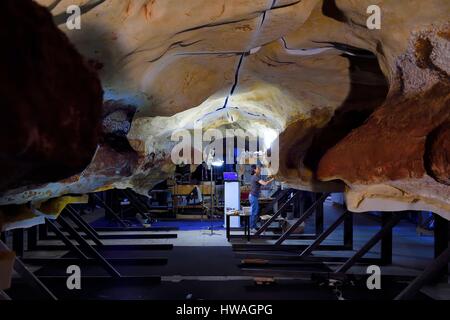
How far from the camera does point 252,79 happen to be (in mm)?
4438

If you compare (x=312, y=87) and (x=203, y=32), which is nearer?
(x=203, y=32)

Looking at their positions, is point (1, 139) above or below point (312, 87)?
below

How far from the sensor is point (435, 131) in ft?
7.50

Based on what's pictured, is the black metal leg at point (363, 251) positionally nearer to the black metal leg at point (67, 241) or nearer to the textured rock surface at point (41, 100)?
the black metal leg at point (67, 241)

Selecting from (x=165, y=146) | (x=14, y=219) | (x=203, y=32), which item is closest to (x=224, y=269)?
(x=165, y=146)

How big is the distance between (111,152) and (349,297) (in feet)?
11.8

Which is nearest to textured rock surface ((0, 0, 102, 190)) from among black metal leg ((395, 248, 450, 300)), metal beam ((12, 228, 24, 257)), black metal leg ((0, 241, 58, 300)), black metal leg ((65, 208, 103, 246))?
black metal leg ((0, 241, 58, 300))

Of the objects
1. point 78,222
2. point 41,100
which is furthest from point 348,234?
point 41,100

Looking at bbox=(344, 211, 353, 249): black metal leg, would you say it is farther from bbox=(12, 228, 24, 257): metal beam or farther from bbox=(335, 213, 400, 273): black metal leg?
bbox=(12, 228, 24, 257): metal beam

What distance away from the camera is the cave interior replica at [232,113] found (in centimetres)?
105

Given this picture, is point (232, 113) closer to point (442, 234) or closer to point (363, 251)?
point (363, 251)

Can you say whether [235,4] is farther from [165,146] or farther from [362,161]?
[165,146]
